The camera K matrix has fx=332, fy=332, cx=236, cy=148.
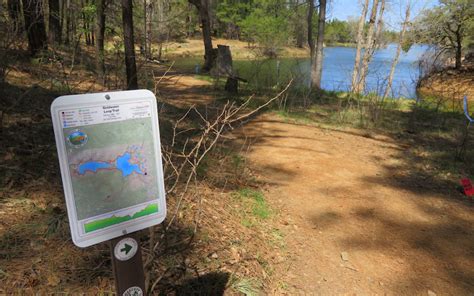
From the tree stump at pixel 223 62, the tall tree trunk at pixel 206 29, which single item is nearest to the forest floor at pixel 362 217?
the tree stump at pixel 223 62

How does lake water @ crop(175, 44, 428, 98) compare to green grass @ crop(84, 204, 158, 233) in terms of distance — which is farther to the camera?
lake water @ crop(175, 44, 428, 98)

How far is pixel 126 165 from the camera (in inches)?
55.9

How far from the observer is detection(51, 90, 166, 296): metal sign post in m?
1.28

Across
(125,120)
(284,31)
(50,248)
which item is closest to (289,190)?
(50,248)

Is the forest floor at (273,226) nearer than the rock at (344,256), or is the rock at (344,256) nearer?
the forest floor at (273,226)

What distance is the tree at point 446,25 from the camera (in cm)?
2062

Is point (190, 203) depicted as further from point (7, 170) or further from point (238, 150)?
point (238, 150)

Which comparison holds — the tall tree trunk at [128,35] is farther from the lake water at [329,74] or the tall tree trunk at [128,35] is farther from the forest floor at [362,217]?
the lake water at [329,74]

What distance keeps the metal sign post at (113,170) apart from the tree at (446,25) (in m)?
24.3

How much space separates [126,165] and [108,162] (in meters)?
0.08

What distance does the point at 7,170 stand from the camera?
3.08 metres

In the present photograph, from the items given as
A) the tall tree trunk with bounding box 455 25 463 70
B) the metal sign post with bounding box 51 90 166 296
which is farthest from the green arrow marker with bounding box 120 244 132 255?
the tall tree trunk with bounding box 455 25 463 70

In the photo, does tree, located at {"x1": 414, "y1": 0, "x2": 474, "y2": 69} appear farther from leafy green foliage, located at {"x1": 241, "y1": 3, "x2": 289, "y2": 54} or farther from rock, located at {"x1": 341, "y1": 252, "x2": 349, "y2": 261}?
rock, located at {"x1": 341, "y1": 252, "x2": 349, "y2": 261}

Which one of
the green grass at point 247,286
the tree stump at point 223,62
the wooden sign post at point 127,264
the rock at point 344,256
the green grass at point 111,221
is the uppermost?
the tree stump at point 223,62
